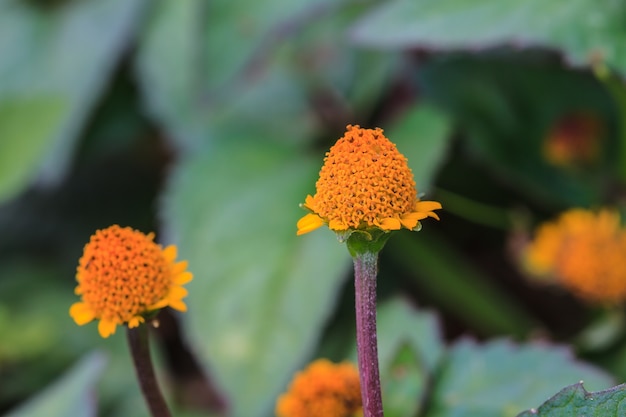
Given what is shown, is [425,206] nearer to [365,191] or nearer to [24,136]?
[365,191]

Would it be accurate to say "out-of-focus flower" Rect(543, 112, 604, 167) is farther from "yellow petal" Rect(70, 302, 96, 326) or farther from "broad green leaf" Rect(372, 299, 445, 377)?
"yellow petal" Rect(70, 302, 96, 326)

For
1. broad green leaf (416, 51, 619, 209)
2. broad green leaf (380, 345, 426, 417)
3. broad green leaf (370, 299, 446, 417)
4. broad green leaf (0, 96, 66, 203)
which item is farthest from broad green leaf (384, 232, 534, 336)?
broad green leaf (0, 96, 66, 203)

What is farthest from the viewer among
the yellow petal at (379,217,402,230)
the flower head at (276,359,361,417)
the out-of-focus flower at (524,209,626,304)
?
the out-of-focus flower at (524,209,626,304)

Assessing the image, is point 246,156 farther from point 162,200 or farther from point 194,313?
point 194,313

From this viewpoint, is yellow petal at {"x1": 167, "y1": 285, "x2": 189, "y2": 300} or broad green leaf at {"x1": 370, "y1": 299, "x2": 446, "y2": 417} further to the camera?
broad green leaf at {"x1": 370, "y1": 299, "x2": 446, "y2": 417}

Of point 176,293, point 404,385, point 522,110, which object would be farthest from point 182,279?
point 522,110

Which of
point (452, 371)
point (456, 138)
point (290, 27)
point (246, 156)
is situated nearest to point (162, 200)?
point (246, 156)
